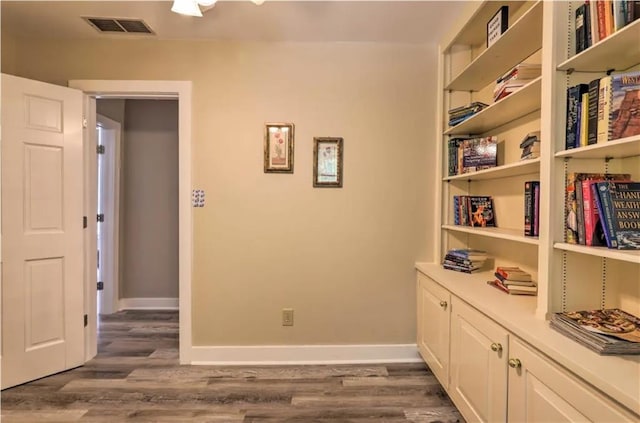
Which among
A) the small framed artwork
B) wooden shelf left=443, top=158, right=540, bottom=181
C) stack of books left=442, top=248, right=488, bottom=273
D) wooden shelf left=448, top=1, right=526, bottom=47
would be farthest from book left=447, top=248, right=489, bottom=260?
wooden shelf left=448, top=1, right=526, bottom=47

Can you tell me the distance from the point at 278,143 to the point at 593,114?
1839 mm

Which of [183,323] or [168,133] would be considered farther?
[168,133]

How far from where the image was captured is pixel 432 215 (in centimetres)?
256

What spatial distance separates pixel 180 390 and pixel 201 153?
1626 millimetres

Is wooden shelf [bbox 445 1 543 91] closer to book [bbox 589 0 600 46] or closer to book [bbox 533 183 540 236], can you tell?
book [bbox 589 0 600 46]

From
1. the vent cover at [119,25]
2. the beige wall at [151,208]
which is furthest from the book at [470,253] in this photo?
the beige wall at [151,208]

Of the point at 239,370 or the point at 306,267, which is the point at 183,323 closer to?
the point at 239,370

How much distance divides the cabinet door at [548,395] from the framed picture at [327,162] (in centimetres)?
157

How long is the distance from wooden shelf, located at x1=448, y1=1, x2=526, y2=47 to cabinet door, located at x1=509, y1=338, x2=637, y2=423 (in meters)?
1.83

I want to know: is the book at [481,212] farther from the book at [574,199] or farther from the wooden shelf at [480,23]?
the wooden shelf at [480,23]

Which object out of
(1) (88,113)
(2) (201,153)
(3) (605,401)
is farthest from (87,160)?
(3) (605,401)

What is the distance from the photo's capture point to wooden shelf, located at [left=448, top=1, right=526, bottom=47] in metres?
1.94

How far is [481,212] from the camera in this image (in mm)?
2172

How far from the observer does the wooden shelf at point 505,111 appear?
5.20 feet
